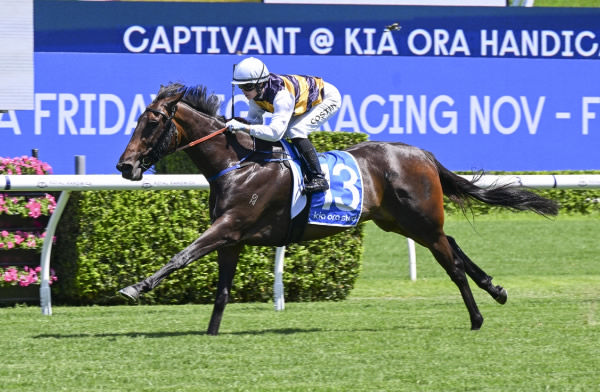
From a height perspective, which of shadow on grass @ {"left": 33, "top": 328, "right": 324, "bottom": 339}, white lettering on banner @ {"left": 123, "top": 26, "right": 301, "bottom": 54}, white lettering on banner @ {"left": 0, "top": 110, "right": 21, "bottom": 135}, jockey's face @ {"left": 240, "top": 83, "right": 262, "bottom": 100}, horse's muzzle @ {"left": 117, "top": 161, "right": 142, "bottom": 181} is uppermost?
jockey's face @ {"left": 240, "top": 83, "right": 262, "bottom": 100}

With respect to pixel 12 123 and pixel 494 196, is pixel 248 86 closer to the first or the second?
pixel 494 196

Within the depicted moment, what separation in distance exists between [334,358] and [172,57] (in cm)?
869

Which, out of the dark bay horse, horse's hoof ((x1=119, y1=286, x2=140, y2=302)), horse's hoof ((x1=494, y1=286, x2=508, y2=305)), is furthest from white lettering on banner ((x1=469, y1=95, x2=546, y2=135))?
horse's hoof ((x1=119, y1=286, x2=140, y2=302))

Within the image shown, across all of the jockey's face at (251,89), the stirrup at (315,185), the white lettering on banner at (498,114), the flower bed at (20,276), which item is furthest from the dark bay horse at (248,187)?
the white lettering on banner at (498,114)

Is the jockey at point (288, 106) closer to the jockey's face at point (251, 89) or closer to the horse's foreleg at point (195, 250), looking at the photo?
the jockey's face at point (251, 89)

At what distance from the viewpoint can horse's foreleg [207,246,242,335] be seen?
5.62 metres

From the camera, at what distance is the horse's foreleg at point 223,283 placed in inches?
221

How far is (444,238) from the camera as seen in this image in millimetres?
6129

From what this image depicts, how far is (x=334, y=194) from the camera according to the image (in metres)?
5.88

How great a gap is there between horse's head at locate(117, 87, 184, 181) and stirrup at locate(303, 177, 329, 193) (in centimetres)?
82

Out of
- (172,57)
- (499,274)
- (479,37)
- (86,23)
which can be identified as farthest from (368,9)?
(499,274)

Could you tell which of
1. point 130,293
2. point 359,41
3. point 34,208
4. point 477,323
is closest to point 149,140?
point 130,293

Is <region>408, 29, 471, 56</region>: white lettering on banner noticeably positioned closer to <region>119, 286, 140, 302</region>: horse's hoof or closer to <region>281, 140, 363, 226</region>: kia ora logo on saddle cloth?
<region>281, 140, 363, 226</region>: kia ora logo on saddle cloth

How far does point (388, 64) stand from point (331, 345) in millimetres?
8881
